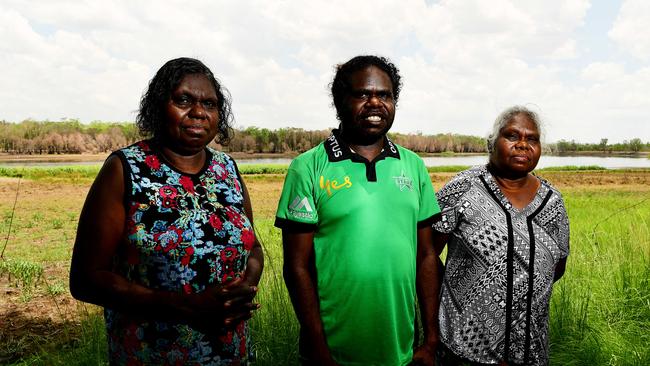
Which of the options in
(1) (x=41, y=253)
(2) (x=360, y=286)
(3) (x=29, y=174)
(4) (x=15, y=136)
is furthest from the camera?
(4) (x=15, y=136)

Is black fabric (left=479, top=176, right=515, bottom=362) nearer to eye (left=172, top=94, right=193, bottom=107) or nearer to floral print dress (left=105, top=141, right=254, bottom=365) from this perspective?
floral print dress (left=105, top=141, right=254, bottom=365)

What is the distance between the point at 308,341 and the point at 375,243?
464mm

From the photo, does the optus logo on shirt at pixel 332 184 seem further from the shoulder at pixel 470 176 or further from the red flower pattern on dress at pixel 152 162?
the shoulder at pixel 470 176

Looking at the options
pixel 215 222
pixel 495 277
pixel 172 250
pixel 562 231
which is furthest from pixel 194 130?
pixel 562 231

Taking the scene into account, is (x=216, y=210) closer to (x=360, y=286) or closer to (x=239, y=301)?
(x=239, y=301)

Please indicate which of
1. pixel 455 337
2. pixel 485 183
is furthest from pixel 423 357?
pixel 485 183

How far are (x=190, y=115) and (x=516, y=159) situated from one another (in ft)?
4.88

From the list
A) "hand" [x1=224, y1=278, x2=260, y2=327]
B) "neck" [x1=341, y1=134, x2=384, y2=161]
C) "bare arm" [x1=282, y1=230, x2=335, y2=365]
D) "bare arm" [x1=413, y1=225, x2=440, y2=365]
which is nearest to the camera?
"hand" [x1=224, y1=278, x2=260, y2=327]

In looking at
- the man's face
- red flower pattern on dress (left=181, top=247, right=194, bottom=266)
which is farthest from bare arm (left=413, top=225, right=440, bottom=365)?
red flower pattern on dress (left=181, top=247, right=194, bottom=266)

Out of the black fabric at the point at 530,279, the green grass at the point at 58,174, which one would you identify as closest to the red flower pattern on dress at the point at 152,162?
the black fabric at the point at 530,279

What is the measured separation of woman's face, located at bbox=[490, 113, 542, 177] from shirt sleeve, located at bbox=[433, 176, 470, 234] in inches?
8.1

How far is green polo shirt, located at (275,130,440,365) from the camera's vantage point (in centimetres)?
196

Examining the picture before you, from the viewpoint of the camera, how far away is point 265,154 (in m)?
70.1

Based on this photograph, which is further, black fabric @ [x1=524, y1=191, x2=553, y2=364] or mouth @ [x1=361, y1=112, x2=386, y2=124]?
black fabric @ [x1=524, y1=191, x2=553, y2=364]
